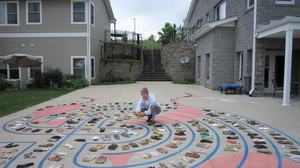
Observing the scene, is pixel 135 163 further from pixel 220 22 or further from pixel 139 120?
pixel 220 22

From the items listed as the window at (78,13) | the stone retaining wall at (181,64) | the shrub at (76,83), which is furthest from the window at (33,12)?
the stone retaining wall at (181,64)

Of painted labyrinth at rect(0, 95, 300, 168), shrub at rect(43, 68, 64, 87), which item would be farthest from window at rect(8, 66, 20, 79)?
painted labyrinth at rect(0, 95, 300, 168)

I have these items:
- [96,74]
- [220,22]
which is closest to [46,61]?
[96,74]

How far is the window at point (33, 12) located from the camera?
52.4ft

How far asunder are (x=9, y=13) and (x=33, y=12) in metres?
1.72

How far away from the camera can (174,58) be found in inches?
842

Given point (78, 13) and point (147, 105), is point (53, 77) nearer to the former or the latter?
point (78, 13)

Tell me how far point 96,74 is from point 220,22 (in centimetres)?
1010

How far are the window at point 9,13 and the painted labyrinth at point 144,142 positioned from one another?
487 inches

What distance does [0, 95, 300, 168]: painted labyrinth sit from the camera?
3562 millimetres

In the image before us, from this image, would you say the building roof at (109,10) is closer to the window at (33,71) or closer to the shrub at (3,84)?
the window at (33,71)

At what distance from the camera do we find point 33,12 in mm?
16016

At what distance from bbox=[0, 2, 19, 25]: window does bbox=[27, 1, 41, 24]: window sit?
0.84 meters

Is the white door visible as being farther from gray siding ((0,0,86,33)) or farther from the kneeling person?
gray siding ((0,0,86,33))
